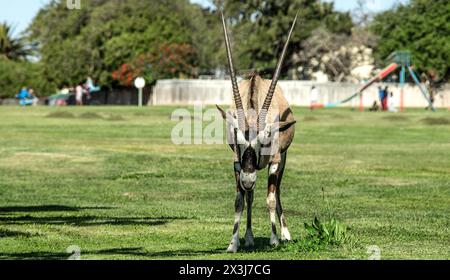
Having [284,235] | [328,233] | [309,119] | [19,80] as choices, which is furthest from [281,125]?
[19,80]

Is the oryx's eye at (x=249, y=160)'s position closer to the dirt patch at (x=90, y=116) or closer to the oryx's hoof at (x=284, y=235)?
the oryx's hoof at (x=284, y=235)

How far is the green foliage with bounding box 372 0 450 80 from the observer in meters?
115

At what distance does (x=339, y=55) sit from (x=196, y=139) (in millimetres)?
70291

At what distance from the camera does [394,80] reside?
399 feet

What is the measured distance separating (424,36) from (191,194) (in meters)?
94.8

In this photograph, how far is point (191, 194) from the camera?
85.5ft

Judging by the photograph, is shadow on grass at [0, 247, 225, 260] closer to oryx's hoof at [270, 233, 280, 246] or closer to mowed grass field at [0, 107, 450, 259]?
mowed grass field at [0, 107, 450, 259]

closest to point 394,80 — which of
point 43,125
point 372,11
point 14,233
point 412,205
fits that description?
point 372,11

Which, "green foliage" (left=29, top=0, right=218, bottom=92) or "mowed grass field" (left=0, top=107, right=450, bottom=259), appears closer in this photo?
"mowed grass field" (left=0, top=107, right=450, bottom=259)

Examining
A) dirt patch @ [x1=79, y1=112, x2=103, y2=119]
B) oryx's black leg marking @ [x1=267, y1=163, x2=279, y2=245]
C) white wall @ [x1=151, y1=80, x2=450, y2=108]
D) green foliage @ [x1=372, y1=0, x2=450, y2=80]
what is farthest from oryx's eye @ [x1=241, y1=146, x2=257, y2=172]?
green foliage @ [x1=372, y1=0, x2=450, y2=80]

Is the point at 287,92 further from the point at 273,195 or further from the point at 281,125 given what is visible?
the point at 281,125

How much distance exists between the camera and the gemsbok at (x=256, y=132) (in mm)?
14383

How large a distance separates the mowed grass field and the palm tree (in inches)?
4290

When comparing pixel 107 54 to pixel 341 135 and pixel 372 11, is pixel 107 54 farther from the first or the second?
pixel 341 135
